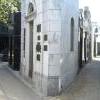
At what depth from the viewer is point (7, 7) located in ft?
79.7

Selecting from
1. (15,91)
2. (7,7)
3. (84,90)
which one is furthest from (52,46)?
(7,7)

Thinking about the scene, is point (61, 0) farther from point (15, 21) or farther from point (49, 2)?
point (15, 21)

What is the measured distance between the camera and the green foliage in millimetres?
23609

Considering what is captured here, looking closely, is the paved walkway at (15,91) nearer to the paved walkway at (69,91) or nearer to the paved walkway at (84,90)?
the paved walkway at (69,91)

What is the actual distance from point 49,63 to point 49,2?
7.23 feet

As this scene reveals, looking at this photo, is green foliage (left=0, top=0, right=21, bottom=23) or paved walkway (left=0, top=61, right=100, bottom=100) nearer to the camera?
paved walkway (left=0, top=61, right=100, bottom=100)

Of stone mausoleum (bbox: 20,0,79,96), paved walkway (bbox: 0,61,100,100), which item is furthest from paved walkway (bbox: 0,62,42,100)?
stone mausoleum (bbox: 20,0,79,96)

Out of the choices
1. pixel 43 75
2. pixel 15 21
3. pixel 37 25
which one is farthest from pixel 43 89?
pixel 15 21

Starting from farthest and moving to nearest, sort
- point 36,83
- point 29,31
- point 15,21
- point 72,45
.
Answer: point 15,21
point 29,31
point 72,45
point 36,83

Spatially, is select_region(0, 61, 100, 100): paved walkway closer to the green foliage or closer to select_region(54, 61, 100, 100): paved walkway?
select_region(54, 61, 100, 100): paved walkway

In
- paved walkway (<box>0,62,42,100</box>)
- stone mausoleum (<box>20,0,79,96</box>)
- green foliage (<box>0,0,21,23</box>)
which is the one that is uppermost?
green foliage (<box>0,0,21,23</box>)

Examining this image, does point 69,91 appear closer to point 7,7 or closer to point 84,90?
point 84,90

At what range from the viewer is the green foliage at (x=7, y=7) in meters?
23.6

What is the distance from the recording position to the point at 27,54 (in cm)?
1889
